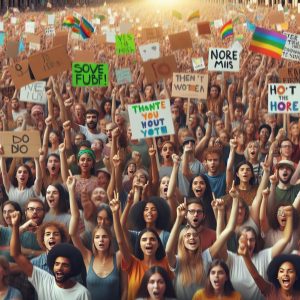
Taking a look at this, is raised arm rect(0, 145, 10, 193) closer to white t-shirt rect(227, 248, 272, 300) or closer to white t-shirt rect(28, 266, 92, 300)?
white t-shirt rect(28, 266, 92, 300)

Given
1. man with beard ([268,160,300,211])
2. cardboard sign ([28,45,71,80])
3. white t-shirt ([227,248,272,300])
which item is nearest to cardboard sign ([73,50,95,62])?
cardboard sign ([28,45,71,80])

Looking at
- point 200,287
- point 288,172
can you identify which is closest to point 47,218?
point 200,287

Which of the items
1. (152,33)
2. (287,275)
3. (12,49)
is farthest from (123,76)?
(287,275)

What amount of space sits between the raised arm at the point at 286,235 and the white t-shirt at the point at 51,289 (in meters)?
1.38

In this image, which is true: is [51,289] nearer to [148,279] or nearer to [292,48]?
[148,279]

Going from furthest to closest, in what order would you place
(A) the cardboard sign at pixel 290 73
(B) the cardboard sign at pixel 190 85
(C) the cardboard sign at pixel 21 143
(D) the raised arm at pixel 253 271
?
(A) the cardboard sign at pixel 290 73 → (B) the cardboard sign at pixel 190 85 → (C) the cardboard sign at pixel 21 143 → (D) the raised arm at pixel 253 271

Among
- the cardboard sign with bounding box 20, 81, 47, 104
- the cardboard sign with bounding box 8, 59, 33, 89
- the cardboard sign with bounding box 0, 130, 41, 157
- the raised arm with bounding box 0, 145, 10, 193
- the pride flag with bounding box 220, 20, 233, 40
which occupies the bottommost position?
the raised arm with bounding box 0, 145, 10, 193

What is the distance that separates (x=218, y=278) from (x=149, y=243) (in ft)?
1.82

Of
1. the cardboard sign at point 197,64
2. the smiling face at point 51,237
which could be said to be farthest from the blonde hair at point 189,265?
the cardboard sign at point 197,64

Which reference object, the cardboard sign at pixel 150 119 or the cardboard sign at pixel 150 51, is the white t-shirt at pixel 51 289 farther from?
the cardboard sign at pixel 150 51

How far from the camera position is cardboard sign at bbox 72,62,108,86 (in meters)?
12.0

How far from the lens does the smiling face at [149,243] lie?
677cm

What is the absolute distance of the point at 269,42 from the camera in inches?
549

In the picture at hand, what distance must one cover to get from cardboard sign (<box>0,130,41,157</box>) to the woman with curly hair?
2542 millimetres
